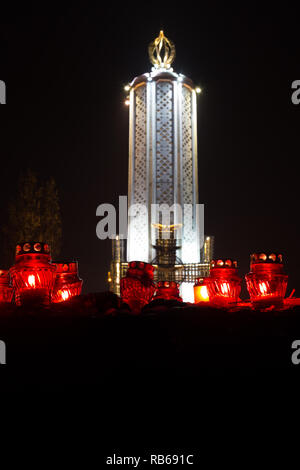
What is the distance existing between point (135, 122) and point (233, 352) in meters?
11.0

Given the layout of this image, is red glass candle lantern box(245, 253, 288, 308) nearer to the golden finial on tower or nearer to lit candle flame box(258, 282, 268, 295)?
lit candle flame box(258, 282, 268, 295)

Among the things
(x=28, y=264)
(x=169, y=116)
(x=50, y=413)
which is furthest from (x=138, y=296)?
(x=169, y=116)

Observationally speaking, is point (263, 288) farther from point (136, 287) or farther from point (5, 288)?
point (5, 288)

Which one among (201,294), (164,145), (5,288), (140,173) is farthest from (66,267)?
(164,145)

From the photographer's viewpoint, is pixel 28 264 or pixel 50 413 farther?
pixel 28 264

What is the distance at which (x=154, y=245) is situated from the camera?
11.2 m

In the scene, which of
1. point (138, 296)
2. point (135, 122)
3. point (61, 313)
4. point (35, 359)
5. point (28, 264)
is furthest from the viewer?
point (135, 122)

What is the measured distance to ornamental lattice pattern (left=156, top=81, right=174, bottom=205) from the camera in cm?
1169

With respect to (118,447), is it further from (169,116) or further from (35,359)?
(169,116)

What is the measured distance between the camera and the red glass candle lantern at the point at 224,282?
113 inches

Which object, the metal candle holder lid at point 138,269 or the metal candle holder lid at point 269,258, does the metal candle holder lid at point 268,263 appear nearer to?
the metal candle holder lid at point 269,258

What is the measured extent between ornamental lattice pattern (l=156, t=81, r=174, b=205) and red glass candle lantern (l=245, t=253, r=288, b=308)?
9.02m

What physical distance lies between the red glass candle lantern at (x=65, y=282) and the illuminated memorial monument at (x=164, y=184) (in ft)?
25.7

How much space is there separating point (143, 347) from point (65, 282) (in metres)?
1.37
